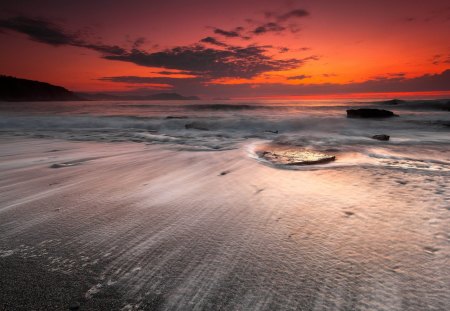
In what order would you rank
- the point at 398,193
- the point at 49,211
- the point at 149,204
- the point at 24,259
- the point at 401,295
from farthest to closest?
the point at 398,193, the point at 149,204, the point at 49,211, the point at 24,259, the point at 401,295

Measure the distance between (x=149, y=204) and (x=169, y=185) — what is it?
66cm

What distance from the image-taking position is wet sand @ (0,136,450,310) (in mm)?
1226

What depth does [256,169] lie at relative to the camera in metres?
3.84

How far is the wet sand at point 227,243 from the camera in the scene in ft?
4.02

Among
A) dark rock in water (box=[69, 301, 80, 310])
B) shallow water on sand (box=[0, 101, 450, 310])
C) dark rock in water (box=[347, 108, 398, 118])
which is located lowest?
shallow water on sand (box=[0, 101, 450, 310])

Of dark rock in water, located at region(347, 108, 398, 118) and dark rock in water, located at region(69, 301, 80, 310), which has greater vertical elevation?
dark rock in water, located at region(347, 108, 398, 118)

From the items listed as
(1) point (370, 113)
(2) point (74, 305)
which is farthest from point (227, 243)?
(1) point (370, 113)

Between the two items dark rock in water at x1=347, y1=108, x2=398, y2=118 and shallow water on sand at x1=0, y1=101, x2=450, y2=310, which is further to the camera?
dark rock in water at x1=347, y1=108, x2=398, y2=118

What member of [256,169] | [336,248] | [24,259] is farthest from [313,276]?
[256,169]

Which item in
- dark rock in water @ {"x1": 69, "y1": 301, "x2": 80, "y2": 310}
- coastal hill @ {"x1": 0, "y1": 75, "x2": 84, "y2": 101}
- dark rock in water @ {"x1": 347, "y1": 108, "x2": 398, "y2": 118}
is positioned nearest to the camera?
dark rock in water @ {"x1": 69, "y1": 301, "x2": 80, "y2": 310}

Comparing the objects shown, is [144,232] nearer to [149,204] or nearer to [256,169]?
[149,204]

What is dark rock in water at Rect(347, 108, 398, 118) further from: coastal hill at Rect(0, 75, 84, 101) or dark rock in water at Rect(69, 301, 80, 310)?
coastal hill at Rect(0, 75, 84, 101)

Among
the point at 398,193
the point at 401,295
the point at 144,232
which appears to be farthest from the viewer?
the point at 398,193

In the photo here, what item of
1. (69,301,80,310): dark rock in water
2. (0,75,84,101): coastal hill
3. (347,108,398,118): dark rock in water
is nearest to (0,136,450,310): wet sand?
(69,301,80,310): dark rock in water
